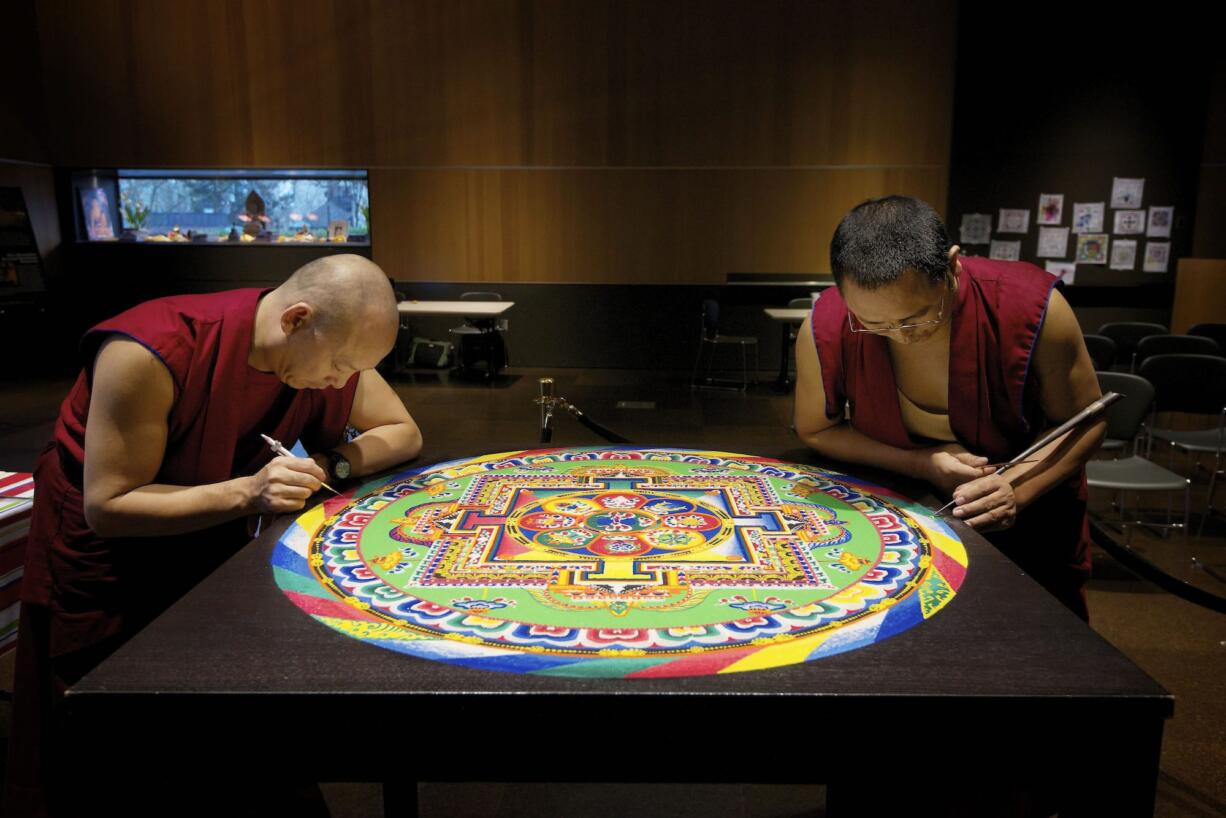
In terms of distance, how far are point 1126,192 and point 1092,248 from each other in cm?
51

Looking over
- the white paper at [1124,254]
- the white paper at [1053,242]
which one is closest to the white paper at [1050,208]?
the white paper at [1053,242]

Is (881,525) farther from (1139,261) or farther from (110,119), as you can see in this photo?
(110,119)

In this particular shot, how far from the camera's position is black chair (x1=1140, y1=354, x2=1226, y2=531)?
385 centimetres

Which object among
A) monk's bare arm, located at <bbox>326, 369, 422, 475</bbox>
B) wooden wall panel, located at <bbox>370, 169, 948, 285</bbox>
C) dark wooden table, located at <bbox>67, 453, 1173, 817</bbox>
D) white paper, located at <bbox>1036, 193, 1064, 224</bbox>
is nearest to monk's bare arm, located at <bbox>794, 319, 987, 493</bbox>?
dark wooden table, located at <bbox>67, 453, 1173, 817</bbox>

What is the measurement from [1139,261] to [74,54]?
9.76 m

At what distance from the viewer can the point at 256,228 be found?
8430 millimetres

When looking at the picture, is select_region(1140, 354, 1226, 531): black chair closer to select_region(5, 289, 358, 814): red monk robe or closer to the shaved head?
the shaved head

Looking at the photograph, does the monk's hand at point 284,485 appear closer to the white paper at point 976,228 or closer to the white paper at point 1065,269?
the white paper at point 976,228

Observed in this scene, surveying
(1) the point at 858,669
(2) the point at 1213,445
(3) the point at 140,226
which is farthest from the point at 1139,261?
(3) the point at 140,226

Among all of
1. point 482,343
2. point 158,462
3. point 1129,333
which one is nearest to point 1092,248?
point 1129,333

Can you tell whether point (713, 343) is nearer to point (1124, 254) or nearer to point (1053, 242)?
point (1053, 242)

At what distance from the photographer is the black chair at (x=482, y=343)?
7.43 m

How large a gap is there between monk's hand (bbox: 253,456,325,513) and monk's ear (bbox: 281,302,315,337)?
22 centimetres

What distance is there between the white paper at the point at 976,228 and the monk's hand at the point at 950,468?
21.7 ft
